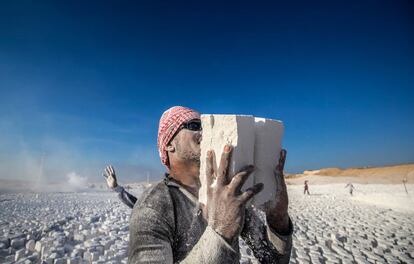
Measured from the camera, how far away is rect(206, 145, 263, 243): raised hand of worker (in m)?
1.36

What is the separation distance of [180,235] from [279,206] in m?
0.67

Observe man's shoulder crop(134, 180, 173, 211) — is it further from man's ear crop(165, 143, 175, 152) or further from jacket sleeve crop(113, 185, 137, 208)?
jacket sleeve crop(113, 185, 137, 208)

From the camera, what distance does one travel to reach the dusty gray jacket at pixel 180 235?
1.35 meters

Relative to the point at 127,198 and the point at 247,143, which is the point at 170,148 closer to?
the point at 247,143

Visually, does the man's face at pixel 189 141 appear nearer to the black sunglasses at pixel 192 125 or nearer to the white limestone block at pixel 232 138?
the black sunglasses at pixel 192 125

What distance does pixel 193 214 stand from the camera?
Result: 1.84 metres

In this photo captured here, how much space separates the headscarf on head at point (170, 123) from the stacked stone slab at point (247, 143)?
19.1 inches

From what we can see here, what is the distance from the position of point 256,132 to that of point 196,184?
2.12 feet

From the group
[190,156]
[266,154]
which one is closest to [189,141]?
[190,156]

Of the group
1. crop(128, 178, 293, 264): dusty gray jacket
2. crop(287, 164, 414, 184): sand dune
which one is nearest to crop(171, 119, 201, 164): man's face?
crop(128, 178, 293, 264): dusty gray jacket

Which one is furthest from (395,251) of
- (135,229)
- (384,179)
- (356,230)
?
(384,179)

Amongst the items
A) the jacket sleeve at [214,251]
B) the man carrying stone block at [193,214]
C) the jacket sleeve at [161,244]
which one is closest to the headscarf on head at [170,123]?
the man carrying stone block at [193,214]

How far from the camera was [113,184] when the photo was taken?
5.78 metres

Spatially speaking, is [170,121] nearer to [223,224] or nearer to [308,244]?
[223,224]
